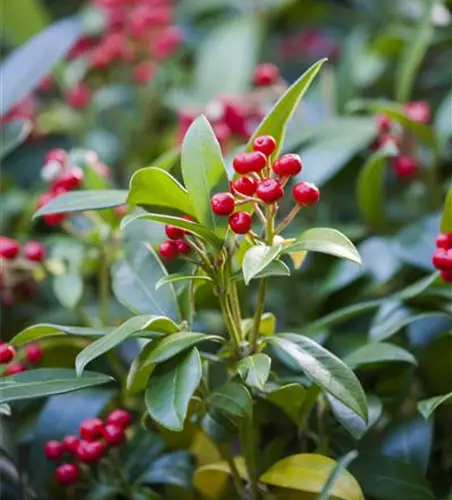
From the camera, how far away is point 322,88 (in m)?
1.31

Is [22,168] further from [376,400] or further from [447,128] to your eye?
[376,400]

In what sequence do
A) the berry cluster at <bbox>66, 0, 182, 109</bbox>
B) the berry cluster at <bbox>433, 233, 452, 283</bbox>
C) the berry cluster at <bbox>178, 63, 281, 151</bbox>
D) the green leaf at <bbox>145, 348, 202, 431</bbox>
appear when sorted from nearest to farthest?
1. the green leaf at <bbox>145, 348, 202, 431</bbox>
2. the berry cluster at <bbox>433, 233, 452, 283</bbox>
3. the berry cluster at <bbox>178, 63, 281, 151</bbox>
4. the berry cluster at <bbox>66, 0, 182, 109</bbox>

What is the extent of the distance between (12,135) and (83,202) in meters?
0.32

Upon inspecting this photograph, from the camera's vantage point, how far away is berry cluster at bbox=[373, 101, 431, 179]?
40.5 inches

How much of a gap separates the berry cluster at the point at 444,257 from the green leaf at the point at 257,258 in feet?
0.49

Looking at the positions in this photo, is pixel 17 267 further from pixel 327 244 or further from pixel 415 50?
pixel 415 50

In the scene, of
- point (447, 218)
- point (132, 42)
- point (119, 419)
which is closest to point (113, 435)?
point (119, 419)

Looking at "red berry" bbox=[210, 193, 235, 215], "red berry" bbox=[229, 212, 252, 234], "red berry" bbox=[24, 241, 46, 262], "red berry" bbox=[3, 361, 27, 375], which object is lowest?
"red berry" bbox=[3, 361, 27, 375]

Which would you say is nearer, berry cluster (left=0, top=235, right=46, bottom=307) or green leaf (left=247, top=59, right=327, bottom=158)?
green leaf (left=247, top=59, right=327, bottom=158)

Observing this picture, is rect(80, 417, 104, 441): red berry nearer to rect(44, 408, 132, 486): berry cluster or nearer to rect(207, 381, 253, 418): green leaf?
rect(44, 408, 132, 486): berry cluster

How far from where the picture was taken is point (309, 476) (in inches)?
28.0

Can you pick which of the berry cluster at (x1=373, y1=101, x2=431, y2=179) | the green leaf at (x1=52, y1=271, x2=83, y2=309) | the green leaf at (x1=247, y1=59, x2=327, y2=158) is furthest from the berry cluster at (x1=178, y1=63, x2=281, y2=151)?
the green leaf at (x1=247, y1=59, x2=327, y2=158)

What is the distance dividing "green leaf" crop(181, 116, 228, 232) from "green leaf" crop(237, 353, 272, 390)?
0.10 meters

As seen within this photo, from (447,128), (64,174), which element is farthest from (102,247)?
(447,128)
